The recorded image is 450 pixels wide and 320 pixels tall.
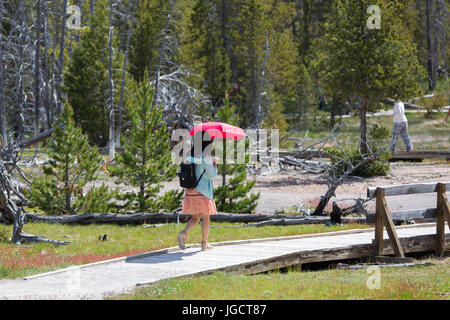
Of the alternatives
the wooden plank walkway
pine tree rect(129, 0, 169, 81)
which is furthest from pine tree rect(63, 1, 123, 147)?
the wooden plank walkway

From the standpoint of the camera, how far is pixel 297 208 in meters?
18.5

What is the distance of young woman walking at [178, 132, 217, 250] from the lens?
1082 centimetres

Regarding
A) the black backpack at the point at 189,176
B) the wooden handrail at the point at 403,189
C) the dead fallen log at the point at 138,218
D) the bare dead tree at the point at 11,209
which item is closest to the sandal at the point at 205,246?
the black backpack at the point at 189,176

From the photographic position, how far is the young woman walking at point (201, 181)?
1082 centimetres

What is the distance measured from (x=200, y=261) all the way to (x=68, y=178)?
8.27 meters

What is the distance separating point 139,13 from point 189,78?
4715mm

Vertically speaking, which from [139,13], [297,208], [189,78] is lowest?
[297,208]

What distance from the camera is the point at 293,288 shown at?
8.24m

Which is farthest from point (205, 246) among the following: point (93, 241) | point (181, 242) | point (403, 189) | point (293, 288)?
point (403, 189)

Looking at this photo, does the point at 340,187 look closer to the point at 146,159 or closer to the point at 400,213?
the point at 146,159

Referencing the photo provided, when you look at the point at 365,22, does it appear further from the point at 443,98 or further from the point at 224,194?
the point at 443,98

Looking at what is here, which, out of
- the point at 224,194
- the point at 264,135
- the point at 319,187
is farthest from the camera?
the point at 264,135
